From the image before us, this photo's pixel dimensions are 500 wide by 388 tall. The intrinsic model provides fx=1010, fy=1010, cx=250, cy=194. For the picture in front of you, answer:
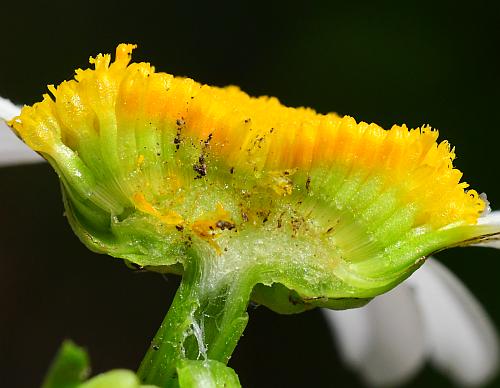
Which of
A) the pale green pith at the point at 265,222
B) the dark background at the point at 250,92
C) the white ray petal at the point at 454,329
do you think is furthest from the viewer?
the dark background at the point at 250,92

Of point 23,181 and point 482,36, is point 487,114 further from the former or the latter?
point 23,181

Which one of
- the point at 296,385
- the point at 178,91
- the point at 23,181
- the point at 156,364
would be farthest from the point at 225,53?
the point at 156,364

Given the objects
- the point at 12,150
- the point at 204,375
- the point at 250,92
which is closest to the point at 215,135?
the point at 204,375

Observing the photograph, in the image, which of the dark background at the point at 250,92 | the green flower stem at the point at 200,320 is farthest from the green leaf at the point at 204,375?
the dark background at the point at 250,92

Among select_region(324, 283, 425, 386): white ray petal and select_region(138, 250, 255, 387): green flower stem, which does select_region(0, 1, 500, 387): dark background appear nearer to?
select_region(324, 283, 425, 386): white ray petal

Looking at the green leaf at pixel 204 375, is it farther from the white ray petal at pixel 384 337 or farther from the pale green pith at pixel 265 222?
the white ray petal at pixel 384 337

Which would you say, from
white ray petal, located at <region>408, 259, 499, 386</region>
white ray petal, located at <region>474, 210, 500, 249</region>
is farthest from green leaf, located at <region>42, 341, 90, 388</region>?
white ray petal, located at <region>408, 259, 499, 386</region>
